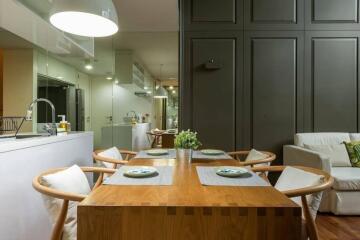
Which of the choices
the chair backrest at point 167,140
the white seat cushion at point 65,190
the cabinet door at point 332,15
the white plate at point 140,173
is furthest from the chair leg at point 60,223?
the chair backrest at point 167,140

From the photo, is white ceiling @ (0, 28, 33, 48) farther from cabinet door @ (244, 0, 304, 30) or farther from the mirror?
cabinet door @ (244, 0, 304, 30)

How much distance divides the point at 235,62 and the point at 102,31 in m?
2.34

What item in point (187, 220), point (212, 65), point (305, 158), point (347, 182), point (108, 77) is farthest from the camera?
point (108, 77)

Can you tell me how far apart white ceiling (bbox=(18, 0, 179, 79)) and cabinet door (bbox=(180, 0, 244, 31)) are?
0.88 ft

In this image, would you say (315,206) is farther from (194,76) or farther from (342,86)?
(342,86)

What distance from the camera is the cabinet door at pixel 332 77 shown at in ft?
13.4

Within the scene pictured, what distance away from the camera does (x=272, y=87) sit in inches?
161

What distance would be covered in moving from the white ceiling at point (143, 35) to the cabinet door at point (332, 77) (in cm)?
208

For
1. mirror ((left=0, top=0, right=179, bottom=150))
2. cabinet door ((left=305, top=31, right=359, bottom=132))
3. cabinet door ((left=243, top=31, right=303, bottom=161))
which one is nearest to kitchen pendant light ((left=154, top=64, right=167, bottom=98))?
mirror ((left=0, top=0, right=179, bottom=150))

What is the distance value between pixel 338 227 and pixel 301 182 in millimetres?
1584

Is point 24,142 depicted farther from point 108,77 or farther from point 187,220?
point 108,77

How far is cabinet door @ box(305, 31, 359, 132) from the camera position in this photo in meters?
4.09

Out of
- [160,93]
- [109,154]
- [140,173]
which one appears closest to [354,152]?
[109,154]

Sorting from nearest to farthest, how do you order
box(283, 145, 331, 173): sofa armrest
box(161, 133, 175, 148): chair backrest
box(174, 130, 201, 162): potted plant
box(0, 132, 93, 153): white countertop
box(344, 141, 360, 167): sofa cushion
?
box(0, 132, 93, 153): white countertop, box(174, 130, 201, 162): potted plant, box(283, 145, 331, 173): sofa armrest, box(344, 141, 360, 167): sofa cushion, box(161, 133, 175, 148): chair backrest
